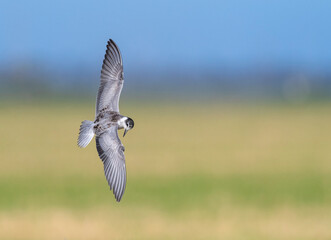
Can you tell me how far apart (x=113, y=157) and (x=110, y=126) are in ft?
0.65

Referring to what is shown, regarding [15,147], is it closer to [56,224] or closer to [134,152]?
[134,152]

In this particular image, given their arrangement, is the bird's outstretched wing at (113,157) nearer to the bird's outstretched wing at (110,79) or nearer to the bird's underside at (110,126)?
the bird's underside at (110,126)

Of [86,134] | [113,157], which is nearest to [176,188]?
[113,157]

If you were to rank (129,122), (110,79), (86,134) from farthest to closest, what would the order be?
(110,79) → (86,134) → (129,122)

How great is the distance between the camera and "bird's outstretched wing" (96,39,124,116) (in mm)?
3320

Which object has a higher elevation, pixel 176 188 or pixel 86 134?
pixel 86 134

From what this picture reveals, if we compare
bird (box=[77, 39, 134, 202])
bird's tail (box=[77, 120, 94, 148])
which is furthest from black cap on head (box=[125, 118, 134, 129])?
bird's tail (box=[77, 120, 94, 148])

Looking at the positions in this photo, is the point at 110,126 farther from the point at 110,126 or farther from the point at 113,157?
the point at 113,157

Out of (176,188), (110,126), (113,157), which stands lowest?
(176,188)

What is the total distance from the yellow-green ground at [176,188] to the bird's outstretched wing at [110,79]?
867 cm

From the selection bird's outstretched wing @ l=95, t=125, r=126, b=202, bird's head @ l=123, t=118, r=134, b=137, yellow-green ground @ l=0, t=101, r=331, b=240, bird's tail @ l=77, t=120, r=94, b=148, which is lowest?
yellow-green ground @ l=0, t=101, r=331, b=240

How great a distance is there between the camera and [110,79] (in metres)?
3.49

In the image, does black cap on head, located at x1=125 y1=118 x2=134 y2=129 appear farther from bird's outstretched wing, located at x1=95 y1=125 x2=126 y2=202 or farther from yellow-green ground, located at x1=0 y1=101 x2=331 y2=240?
yellow-green ground, located at x1=0 y1=101 x2=331 y2=240

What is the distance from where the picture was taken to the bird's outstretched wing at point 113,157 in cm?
313
